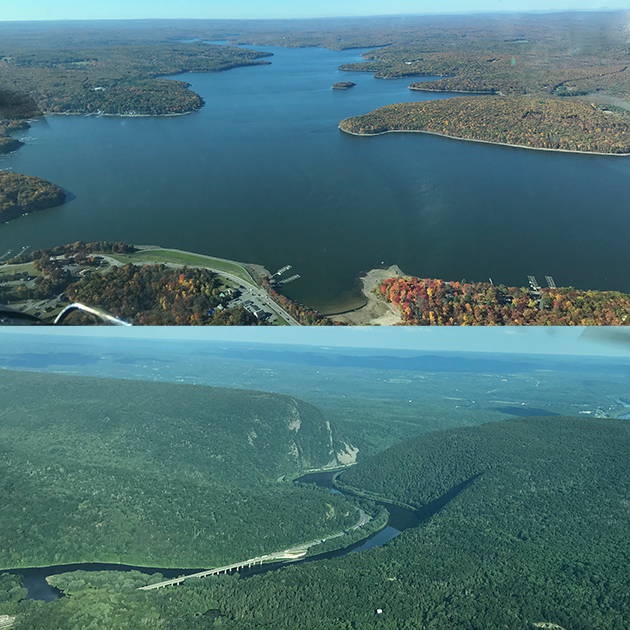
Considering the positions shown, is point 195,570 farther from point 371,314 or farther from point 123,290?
point 371,314

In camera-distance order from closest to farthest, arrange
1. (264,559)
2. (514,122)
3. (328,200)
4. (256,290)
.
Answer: (264,559) → (256,290) → (328,200) → (514,122)

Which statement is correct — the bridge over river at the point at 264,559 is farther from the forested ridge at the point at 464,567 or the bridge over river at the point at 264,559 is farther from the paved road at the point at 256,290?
the paved road at the point at 256,290

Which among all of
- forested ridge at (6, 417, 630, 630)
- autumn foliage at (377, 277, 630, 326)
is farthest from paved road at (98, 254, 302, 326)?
forested ridge at (6, 417, 630, 630)

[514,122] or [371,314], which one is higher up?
[514,122]

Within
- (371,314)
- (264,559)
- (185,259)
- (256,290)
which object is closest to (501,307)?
(371,314)

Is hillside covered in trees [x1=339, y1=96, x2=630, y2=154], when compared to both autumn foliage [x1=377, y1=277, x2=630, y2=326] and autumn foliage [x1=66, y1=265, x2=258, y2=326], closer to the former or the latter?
autumn foliage [x1=377, y1=277, x2=630, y2=326]

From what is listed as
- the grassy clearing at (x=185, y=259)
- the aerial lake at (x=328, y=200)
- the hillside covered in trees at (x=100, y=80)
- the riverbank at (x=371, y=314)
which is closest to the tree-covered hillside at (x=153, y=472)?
the riverbank at (x=371, y=314)
